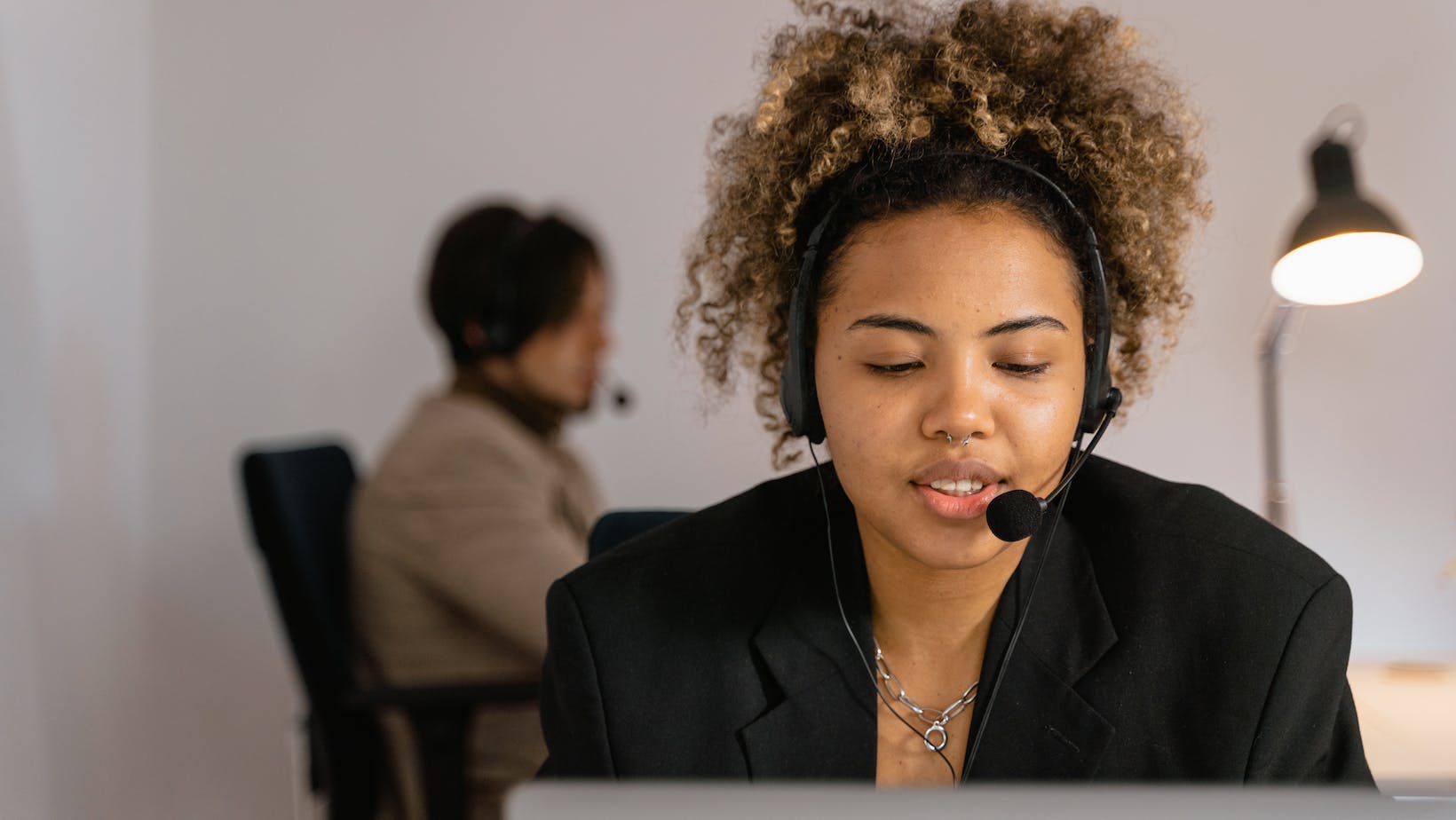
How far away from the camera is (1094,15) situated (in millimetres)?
868

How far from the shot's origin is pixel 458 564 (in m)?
1.62

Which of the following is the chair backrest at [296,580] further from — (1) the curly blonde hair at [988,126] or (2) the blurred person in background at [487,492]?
(1) the curly blonde hair at [988,126]

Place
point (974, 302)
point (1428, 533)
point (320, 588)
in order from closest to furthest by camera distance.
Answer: point (974, 302)
point (1428, 533)
point (320, 588)

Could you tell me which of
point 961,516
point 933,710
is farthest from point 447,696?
point 961,516

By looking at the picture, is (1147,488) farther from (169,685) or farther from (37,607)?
(169,685)

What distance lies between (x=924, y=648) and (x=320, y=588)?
0.95 meters

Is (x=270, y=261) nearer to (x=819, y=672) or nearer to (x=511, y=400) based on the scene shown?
(x=511, y=400)

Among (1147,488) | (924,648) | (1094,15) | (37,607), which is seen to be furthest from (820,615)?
(37,607)

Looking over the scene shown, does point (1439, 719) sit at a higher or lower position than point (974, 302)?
lower

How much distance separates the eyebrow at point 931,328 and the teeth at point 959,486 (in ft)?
0.30

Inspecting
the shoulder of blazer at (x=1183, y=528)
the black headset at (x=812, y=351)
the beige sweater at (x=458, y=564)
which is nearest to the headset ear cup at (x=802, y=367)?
the black headset at (x=812, y=351)

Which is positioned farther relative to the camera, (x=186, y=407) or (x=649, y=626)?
(x=186, y=407)

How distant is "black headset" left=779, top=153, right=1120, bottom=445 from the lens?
2.66 feet

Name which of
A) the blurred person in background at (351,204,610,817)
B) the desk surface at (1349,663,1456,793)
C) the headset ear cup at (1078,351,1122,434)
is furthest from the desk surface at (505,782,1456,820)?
the blurred person in background at (351,204,610,817)
